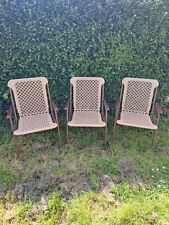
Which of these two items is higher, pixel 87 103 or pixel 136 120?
pixel 87 103

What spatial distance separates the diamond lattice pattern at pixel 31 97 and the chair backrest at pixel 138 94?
3.99 feet

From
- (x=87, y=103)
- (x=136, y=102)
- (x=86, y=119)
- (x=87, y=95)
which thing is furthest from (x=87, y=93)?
(x=136, y=102)

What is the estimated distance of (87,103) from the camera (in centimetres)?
458

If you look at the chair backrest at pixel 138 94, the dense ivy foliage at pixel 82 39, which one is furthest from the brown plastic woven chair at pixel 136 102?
the dense ivy foliage at pixel 82 39

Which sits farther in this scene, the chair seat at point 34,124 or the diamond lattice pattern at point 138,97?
the diamond lattice pattern at point 138,97

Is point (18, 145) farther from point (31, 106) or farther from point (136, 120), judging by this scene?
point (136, 120)

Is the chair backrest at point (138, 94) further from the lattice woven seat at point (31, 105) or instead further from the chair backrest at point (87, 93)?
the lattice woven seat at point (31, 105)

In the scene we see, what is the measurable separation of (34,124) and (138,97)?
62.8 inches

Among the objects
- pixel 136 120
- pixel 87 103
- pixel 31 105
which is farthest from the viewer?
pixel 87 103

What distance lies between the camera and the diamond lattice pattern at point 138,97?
446 cm

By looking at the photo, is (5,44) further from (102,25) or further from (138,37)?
(138,37)

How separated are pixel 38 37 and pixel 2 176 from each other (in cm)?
192

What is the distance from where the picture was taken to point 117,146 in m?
4.43

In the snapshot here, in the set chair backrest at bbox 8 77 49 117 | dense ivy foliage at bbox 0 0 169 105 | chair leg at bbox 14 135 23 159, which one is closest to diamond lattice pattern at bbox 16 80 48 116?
chair backrest at bbox 8 77 49 117
